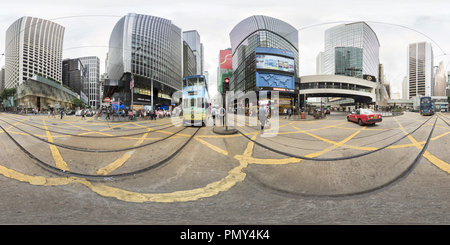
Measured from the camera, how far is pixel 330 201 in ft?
8.38

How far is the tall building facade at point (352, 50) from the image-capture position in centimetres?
6716

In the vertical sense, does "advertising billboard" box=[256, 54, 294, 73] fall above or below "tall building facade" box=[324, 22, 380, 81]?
below

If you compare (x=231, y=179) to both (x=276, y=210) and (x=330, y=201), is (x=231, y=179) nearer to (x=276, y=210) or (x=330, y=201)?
(x=276, y=210)

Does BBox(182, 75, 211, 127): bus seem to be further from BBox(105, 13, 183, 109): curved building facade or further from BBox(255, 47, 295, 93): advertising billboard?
BBox(255, 47, 295, 93): advertising billboard

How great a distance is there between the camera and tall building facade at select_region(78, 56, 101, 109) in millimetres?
87850

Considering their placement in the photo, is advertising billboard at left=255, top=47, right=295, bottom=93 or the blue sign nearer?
the blue sign

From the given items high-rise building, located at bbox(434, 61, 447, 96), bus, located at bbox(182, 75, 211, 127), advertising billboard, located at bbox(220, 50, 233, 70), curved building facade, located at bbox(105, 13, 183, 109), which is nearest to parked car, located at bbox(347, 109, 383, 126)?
bus, located at bbox(182, 75, 211, 127)

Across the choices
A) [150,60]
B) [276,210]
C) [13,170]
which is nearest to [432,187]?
[276,210]

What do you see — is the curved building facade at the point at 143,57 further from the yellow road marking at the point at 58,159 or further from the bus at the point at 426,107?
the bus at the point at 426,107

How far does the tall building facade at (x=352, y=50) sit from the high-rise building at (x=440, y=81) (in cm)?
4426

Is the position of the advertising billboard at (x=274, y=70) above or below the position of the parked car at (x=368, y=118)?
above

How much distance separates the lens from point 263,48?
36.0 m

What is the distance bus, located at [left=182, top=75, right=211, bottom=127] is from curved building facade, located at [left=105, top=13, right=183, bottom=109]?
2481 cm

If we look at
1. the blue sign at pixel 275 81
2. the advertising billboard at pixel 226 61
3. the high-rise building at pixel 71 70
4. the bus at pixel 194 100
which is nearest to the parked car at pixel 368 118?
the bus at pixel 194 100
